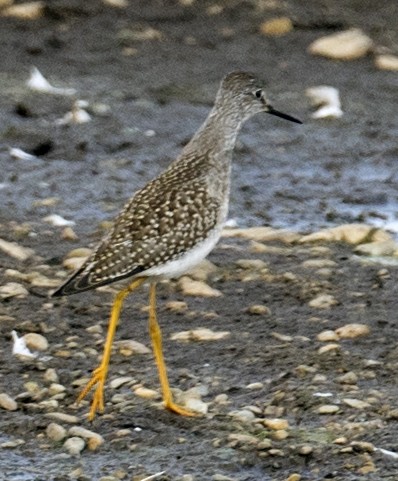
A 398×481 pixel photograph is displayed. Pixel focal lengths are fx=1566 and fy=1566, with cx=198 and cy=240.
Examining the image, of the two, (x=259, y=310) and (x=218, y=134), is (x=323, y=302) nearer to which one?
(x=259, y=310)

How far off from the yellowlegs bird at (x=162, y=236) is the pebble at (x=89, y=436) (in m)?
0.14

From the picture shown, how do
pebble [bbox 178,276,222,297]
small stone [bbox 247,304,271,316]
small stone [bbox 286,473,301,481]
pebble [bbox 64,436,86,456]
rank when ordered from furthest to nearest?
pebble [bbox 178,276,222,297] → small stone [bbox 247,304,271,316] → pebble [bbox 64,436,86,456] → small stone [bbox 286,473,301,481]

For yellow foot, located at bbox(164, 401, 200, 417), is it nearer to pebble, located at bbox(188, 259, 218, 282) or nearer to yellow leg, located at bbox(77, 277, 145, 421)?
yellow leg, located at bbox(77, 277, 145, 421)

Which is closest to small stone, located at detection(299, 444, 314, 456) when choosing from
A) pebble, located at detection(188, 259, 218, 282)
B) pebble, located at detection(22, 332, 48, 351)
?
pebble, located at detection(22, 332, 48, 351)

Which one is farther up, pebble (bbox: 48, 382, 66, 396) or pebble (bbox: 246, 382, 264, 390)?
pebble (bbox: 246, 382, 264, 390)

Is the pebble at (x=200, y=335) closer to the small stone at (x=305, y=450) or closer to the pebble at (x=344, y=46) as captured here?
the small stone at (x=305, y=450)

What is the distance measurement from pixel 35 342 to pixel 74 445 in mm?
1100

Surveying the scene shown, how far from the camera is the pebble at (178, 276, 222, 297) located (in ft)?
26.3

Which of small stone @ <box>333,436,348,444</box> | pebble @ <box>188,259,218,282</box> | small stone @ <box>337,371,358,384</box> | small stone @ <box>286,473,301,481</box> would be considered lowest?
pebble @ <box>188,259,218,282</box>

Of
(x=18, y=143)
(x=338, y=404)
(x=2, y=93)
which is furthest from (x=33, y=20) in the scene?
(x=338, y=404)

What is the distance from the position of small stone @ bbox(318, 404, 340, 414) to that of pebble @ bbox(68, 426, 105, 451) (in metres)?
0.96

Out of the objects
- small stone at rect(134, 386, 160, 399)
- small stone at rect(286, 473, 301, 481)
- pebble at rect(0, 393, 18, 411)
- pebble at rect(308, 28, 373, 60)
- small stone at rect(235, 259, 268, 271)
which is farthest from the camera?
pebble at rect(308, 28, 373, 60)

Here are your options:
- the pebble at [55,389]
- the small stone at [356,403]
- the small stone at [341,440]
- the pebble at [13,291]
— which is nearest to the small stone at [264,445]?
the small stone at [341,440]

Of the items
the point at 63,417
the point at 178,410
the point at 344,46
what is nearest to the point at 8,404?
the point at 63,417
